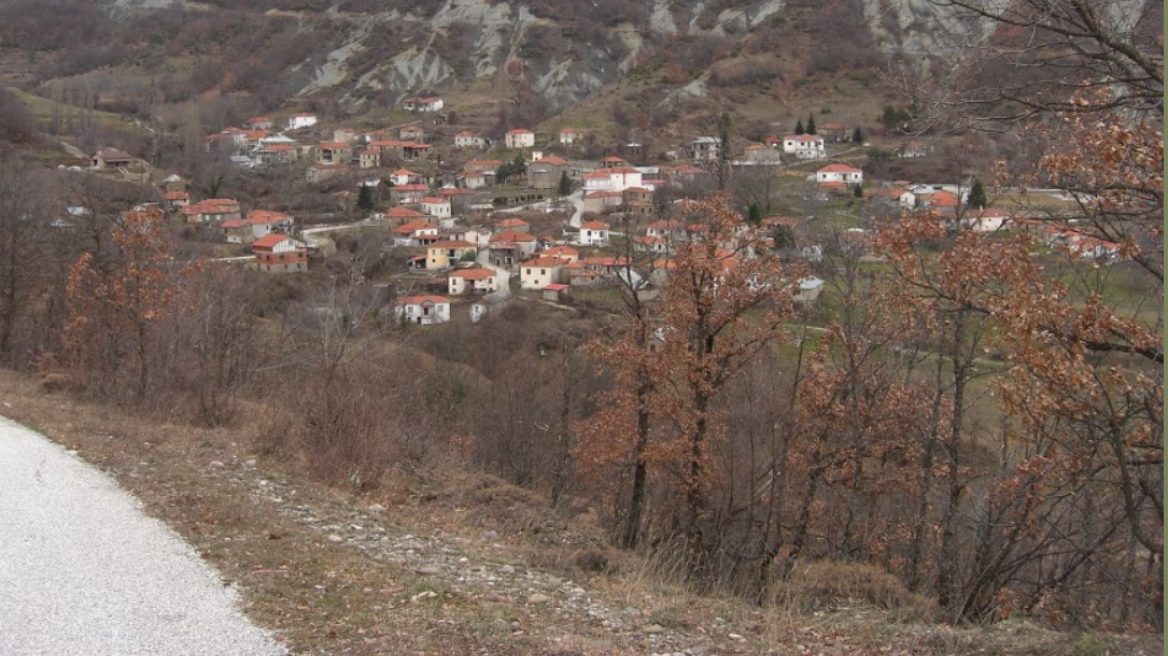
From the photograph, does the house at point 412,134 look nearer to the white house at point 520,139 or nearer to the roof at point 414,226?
the white house at point 520,139

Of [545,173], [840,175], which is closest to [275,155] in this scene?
[545,173]

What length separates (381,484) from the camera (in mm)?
8969

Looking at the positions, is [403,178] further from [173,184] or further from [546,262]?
[546,262]

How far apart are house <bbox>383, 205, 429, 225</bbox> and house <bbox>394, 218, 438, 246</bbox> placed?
2.33 meters

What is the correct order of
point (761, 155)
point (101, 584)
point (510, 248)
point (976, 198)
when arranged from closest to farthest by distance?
1. point (101, 584)
2. point (976, 198)
3. point (510, 248)
4. point (761, 155)

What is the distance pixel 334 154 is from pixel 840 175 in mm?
47478

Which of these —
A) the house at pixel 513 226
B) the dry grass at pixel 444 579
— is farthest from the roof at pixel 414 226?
the dry grass at pixel 444 579

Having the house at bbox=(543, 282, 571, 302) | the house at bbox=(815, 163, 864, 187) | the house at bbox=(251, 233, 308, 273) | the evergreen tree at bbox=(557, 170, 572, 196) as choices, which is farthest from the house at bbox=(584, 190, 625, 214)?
the house at bbox=(251, 233, 308, 273)

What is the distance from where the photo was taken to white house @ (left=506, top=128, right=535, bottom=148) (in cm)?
8844

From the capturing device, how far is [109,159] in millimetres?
70125

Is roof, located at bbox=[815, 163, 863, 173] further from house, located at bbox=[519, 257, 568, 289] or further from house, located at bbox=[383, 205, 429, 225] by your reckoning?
house, located at bbox=[383, 205, 429, 225]

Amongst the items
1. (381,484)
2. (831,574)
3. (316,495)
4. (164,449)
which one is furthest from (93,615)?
(831,574)

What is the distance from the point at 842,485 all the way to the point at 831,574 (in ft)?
11.8

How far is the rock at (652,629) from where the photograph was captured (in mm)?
5672
